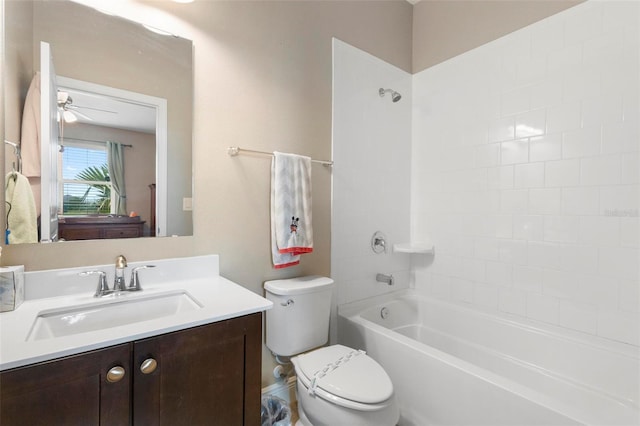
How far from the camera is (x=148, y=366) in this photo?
892 mm

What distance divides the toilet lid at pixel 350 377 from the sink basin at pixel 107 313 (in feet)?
1.98

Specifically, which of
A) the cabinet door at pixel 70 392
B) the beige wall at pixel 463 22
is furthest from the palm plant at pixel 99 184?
the beige wall at pixel 463 22

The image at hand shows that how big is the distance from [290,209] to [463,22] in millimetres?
1875

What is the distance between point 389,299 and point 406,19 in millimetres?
2241

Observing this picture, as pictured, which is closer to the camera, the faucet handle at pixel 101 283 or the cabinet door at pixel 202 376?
the cabinet door at pixel 202 376

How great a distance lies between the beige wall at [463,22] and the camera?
189cm

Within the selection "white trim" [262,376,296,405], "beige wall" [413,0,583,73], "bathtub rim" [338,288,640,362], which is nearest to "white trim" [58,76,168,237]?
"white trim" [262,376,296,405]

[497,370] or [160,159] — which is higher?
[160,159]

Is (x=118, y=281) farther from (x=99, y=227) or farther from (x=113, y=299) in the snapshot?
(x=99, y=227)

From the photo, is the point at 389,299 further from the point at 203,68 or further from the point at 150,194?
the point at 203,68

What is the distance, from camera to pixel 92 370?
0.82m

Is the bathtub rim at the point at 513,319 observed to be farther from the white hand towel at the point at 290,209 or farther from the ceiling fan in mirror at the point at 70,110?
the ceiling fan in mirror at the point at 70,110

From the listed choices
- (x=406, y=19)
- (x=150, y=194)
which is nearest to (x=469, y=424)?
(x=150, y=194)

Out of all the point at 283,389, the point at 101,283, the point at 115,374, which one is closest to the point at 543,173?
the point at 283,389
